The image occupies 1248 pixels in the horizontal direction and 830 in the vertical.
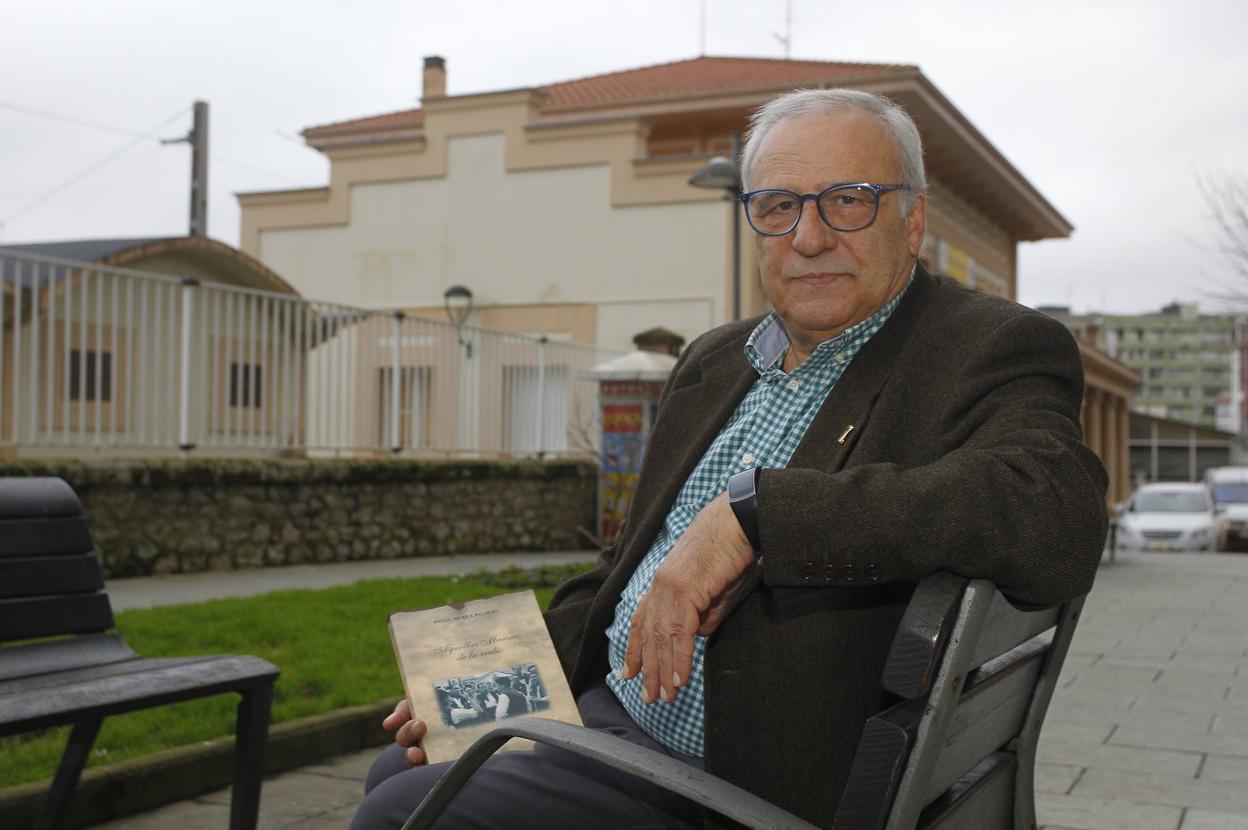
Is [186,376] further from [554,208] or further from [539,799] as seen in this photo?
[554,208]

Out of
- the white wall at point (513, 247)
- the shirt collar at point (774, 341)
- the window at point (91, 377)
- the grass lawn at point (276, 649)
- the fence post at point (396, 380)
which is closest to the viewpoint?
the shirt collar at point (774, 341)

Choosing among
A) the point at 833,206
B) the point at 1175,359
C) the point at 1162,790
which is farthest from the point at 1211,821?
the point at 1175,359

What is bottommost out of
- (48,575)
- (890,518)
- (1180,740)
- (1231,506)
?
(1231,506)

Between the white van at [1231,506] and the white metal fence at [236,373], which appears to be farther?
the white van at [1231,506]

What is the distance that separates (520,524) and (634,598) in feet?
43.8

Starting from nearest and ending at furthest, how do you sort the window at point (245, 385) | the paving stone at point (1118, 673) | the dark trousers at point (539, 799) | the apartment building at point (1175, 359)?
the dark trousers at point (539, 799), the paving stone at point (1118, 673), the window at point (245, 385), the apartment building at point (1175, 359)

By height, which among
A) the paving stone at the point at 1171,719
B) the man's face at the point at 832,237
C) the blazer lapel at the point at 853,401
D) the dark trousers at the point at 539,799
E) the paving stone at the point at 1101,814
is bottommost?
the paving stone at the point at 1171,719

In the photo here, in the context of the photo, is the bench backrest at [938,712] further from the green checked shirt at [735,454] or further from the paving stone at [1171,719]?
the paving stone at [1171,719]

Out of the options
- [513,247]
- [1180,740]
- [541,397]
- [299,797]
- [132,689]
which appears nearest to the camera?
[132,689]

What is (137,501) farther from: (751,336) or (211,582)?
(751,336)

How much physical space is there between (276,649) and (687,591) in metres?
5.21

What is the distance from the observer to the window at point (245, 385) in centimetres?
1173

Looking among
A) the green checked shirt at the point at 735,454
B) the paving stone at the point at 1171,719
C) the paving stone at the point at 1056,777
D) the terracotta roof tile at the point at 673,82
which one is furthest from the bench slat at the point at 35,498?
the terracotta roof tile at the point at 673,82

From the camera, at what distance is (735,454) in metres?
2.53
